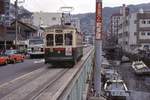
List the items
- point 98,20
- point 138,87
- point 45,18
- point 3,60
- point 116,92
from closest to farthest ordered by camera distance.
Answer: point 98,20 < point 3,60 < point 116,92 < point 138,87 < point 45,18

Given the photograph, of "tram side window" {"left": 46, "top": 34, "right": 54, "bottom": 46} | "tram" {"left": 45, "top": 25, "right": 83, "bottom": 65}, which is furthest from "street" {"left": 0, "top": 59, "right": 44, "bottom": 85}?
"tram side window" {"left": 46, "top": 34, "right": 54, "bottom": 46}

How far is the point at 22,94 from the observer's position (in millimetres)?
17703

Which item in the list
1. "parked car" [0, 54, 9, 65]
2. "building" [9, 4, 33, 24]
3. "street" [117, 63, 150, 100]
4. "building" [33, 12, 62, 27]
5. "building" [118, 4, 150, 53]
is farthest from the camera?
"building" [33, 12, 62, 27]

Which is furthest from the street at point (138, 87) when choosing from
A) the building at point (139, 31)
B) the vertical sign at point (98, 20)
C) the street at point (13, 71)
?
the vertical sign at point (98, 20)

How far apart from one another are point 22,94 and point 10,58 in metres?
30.7

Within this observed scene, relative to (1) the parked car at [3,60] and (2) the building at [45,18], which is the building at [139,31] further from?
(1) the parked car at [3,60]

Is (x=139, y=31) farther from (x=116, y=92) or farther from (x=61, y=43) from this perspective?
(x=61, y=43)

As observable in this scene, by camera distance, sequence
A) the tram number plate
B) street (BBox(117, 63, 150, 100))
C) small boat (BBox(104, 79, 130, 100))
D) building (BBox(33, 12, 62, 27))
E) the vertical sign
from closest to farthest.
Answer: the vertical sign
the tram number plate
small boat (BBox(104, 79, 130, 100))
street (BBox(117, 63, 150, 100))
building (BBox(33, 12, 62, 27))

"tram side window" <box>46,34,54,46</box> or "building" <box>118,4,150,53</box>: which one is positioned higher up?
"building" <box>118,4,150,53</box>

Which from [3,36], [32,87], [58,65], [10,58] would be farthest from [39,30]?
[32,87]

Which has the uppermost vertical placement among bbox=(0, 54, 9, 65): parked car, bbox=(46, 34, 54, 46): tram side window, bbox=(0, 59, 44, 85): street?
bbox=(46, 34, 54, 46): tram side window

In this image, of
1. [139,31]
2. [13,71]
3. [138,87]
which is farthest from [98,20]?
[139,31]

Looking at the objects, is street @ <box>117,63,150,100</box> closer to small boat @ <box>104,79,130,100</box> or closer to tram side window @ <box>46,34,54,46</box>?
small boat @ <box>104,79,130,100</box>

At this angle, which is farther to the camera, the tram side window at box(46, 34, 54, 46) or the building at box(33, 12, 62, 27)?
the building at box(33, 12, 62, 27)
